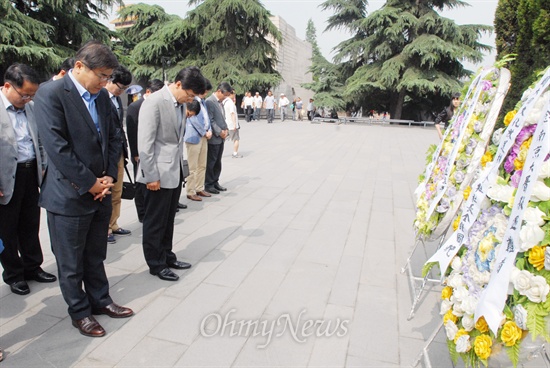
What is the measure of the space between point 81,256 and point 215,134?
3.90m

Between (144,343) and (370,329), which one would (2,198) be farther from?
(370,329)

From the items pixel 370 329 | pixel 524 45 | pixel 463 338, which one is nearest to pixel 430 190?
pixel 370 329

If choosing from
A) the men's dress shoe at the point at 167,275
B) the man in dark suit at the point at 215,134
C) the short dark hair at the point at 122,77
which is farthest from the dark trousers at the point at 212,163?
the men's dress shoe at the point at 167,275

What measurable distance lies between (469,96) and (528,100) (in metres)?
1.55

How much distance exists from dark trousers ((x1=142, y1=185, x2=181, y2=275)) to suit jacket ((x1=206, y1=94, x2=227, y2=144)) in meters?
2.89

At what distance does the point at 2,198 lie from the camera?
2756 mm

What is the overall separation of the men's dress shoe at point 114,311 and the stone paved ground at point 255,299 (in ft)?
0.13

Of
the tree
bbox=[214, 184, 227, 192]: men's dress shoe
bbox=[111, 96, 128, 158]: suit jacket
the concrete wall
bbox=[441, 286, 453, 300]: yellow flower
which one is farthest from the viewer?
the concrete wall

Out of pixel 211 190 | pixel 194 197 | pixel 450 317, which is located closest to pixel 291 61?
pixel 211 190

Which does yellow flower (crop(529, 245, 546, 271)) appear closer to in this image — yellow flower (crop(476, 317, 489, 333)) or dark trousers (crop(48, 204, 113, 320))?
yellow flower (crop(476, 317, 489, 333))

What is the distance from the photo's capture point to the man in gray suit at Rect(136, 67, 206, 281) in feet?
10.0

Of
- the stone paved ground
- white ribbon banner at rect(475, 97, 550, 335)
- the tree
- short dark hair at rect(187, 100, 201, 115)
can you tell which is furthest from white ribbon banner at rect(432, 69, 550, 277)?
the tree

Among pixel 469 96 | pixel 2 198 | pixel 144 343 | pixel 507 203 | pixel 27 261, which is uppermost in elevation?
pixel 469 96

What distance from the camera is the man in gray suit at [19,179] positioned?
275cm
